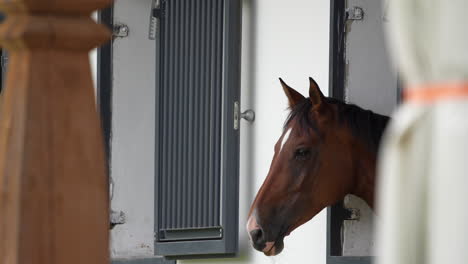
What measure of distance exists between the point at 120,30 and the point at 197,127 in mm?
1077

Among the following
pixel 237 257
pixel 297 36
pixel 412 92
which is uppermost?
pixel 297 36

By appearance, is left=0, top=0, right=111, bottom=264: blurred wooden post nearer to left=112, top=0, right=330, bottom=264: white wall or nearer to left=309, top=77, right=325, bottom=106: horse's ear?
left=309, top=77, right=325, bottom=106: horse's ear

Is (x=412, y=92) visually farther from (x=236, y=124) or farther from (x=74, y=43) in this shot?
(x=236, y=124)

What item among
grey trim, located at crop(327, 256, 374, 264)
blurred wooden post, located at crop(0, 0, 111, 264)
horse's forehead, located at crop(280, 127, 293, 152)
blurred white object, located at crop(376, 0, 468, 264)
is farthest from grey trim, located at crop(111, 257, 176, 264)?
blurred white object, located at crop(376, 0, 468, 264)

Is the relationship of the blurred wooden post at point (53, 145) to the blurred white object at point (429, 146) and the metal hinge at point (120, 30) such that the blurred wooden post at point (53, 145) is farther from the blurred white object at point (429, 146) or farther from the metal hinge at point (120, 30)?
the metal hinge at point (120, 30)

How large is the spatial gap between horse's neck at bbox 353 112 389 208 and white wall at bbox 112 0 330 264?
583 millimetres

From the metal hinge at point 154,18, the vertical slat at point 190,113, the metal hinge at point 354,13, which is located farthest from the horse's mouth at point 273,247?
the metal hinge at point 154,18

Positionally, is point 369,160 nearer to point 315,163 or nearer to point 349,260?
point 315,163

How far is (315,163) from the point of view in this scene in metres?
6.54

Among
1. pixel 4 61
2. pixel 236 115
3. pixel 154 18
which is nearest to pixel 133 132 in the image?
pixel 154 18

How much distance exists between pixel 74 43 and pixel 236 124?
4.88 meters

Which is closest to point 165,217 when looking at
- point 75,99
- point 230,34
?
point 230,34

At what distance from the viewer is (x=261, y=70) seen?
25.3 feet

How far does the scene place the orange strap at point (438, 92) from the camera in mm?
2350
